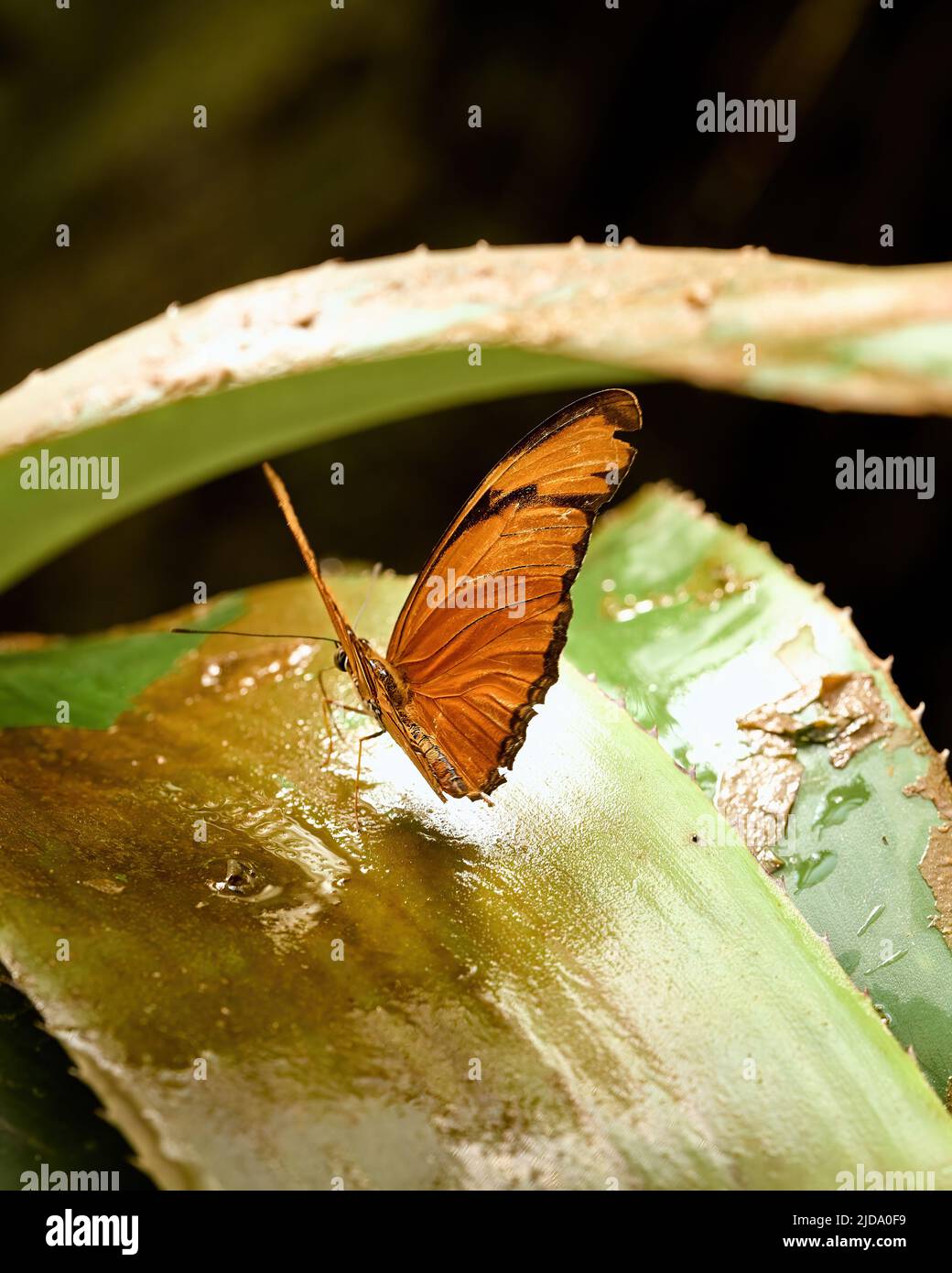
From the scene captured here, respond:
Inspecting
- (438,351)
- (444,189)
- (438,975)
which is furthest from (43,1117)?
(444,189)

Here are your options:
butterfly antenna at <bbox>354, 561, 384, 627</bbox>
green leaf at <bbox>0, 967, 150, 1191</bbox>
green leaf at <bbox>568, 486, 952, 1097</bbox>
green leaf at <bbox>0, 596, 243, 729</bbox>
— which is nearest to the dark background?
green leaf at <bbox>568, 486, 952, 1097</bbox>

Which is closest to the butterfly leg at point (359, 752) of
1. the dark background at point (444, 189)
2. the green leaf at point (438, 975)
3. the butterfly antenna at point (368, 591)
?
the green leaf at point (438, 975)

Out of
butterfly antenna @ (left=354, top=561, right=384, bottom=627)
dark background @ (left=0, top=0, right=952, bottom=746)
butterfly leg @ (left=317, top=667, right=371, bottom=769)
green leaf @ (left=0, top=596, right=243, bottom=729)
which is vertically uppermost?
dark background @ (left=0, top=0, right=952, bottom=746)

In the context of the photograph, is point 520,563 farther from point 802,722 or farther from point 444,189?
point 444,189

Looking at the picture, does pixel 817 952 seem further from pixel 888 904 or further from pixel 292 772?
pixel 292 772

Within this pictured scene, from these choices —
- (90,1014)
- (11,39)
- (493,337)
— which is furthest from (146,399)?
(11,39)

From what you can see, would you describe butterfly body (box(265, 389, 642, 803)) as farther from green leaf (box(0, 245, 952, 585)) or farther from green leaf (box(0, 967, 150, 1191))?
green leaf (box(0, 967, 150, 1191))
